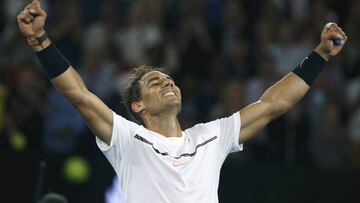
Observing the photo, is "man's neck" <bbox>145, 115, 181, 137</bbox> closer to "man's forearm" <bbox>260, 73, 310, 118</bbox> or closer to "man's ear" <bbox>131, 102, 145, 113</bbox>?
"man's ear" <bbox>131, 102, 145, 113</bbox>

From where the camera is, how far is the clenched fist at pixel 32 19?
16.8ft

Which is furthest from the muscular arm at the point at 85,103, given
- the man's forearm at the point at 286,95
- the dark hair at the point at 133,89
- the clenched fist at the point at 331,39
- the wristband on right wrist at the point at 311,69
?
the clenched fist at the point at 331,39

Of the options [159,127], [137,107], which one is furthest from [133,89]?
[159,127]

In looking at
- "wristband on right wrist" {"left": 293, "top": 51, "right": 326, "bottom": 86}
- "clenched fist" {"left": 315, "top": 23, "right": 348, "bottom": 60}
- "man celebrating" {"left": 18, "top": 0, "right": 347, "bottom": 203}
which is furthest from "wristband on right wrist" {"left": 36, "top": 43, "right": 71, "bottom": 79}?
"clenched fist" {"left": 315, "top": 23, "right": 348, "bottom": 60}

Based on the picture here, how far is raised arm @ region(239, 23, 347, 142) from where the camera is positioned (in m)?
5.82

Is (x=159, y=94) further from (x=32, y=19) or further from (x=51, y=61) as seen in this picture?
(x=32, y=19)

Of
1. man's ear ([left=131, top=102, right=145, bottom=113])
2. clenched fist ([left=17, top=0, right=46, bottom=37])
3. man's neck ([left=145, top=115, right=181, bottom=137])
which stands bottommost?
man's neck ([left=145, top=115, right=181, bottom=137])

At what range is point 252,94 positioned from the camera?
32.0 feet

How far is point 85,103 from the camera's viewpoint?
17.5ft

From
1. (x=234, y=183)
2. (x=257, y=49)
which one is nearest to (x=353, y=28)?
(x=257, y=49)

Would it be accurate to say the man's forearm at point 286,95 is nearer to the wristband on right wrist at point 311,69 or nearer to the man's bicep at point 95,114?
the wristband on right wrist at point 311,69

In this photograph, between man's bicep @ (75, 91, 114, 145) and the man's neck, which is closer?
man's bicep @ (75, 91, 114, 145)

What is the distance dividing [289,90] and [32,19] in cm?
178

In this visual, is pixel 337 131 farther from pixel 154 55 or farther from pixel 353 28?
pixel 154 55
